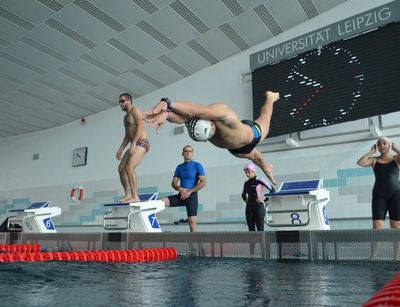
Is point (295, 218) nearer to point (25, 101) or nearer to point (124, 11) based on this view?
point (124, 11)

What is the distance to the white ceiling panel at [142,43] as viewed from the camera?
6.43 metres


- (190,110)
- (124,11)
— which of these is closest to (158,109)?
(190,110)

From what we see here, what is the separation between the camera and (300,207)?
4.26 m

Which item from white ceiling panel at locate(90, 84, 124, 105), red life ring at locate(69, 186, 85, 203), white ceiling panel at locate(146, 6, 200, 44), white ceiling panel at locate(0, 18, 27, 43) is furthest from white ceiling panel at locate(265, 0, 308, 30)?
red life ring at locate(69, 186, 85, 203)

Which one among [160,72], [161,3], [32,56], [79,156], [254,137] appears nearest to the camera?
[254,137]

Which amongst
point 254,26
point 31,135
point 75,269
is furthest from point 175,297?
point 31,135

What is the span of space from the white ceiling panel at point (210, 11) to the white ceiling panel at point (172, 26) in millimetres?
302

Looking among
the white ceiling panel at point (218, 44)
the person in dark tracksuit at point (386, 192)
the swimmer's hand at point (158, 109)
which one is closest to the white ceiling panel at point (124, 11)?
the white ceiling panel at point (218, 44)

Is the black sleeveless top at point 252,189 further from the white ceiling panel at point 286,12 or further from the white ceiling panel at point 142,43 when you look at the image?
the white ceiling panel at point 142,43

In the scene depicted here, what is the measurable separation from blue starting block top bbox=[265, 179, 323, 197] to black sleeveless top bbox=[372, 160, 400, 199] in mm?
629

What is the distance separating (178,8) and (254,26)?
4.78 feet

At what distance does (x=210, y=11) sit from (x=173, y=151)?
3124 millimetres

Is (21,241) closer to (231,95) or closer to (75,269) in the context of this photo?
(75,269)

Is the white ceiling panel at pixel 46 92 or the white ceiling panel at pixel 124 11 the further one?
the white ceiling panel at pixel 46 92
